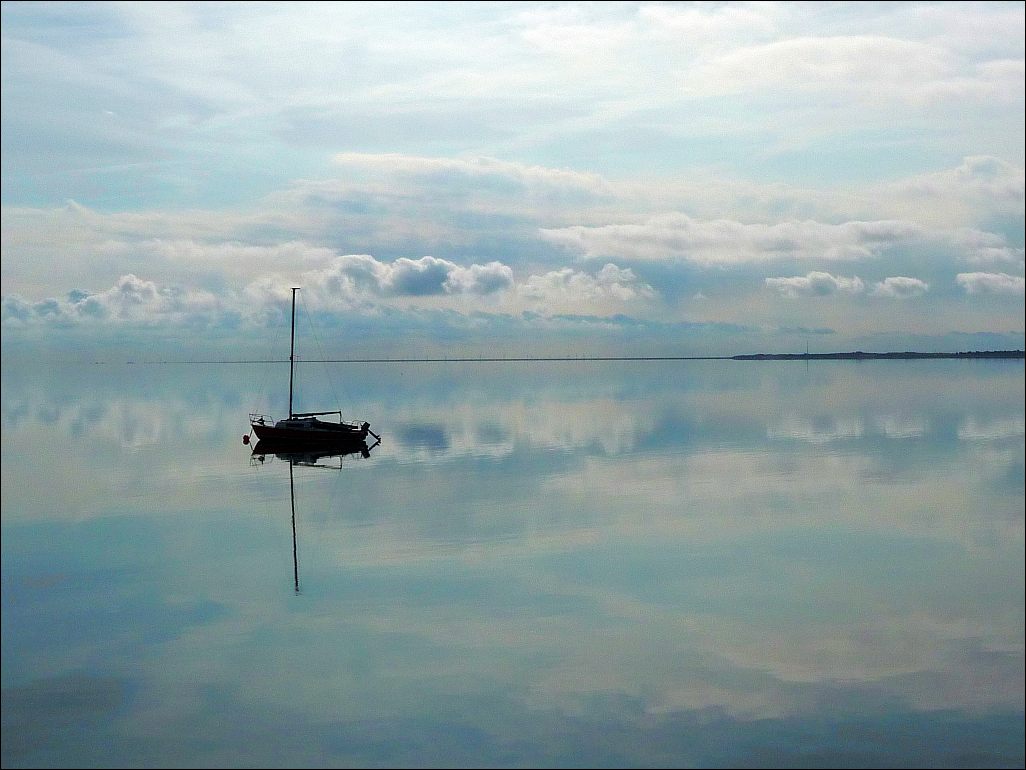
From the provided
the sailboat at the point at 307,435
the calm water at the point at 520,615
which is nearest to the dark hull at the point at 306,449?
the sailboat at the point at 307,435

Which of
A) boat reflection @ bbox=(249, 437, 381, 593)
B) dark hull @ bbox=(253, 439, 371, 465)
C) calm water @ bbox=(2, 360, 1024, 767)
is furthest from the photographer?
dark hull @ bbox=(253, 439, 371, 465)

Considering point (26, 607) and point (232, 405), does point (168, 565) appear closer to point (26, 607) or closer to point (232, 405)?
point (26, 607)

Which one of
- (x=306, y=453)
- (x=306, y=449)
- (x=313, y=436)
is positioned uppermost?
(x=313, y=436)

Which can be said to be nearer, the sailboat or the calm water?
the calm water

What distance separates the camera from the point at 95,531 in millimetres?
37969

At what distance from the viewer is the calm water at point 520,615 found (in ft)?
57.6

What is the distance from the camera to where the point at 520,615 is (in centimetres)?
2505

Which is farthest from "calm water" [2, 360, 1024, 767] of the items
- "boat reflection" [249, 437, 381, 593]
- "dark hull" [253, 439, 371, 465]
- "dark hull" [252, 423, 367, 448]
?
"dark hull" [252, 423, 367, 448]

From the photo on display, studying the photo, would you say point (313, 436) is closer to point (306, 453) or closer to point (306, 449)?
point (306, 449)

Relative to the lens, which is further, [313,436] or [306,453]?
[313,436]

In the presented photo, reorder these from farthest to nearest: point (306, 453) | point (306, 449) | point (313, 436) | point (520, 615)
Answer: point (306, 449)
point (313, 436)
point (306, 453)
point (520, 615)

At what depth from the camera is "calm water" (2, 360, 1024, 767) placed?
17.6 m

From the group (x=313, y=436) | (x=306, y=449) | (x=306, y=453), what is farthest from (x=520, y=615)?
(x=306, y=449)

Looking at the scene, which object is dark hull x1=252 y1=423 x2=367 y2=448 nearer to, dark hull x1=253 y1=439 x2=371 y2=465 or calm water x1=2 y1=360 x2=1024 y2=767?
dark hull x1=253 y1=439 x2=371 y2=465
